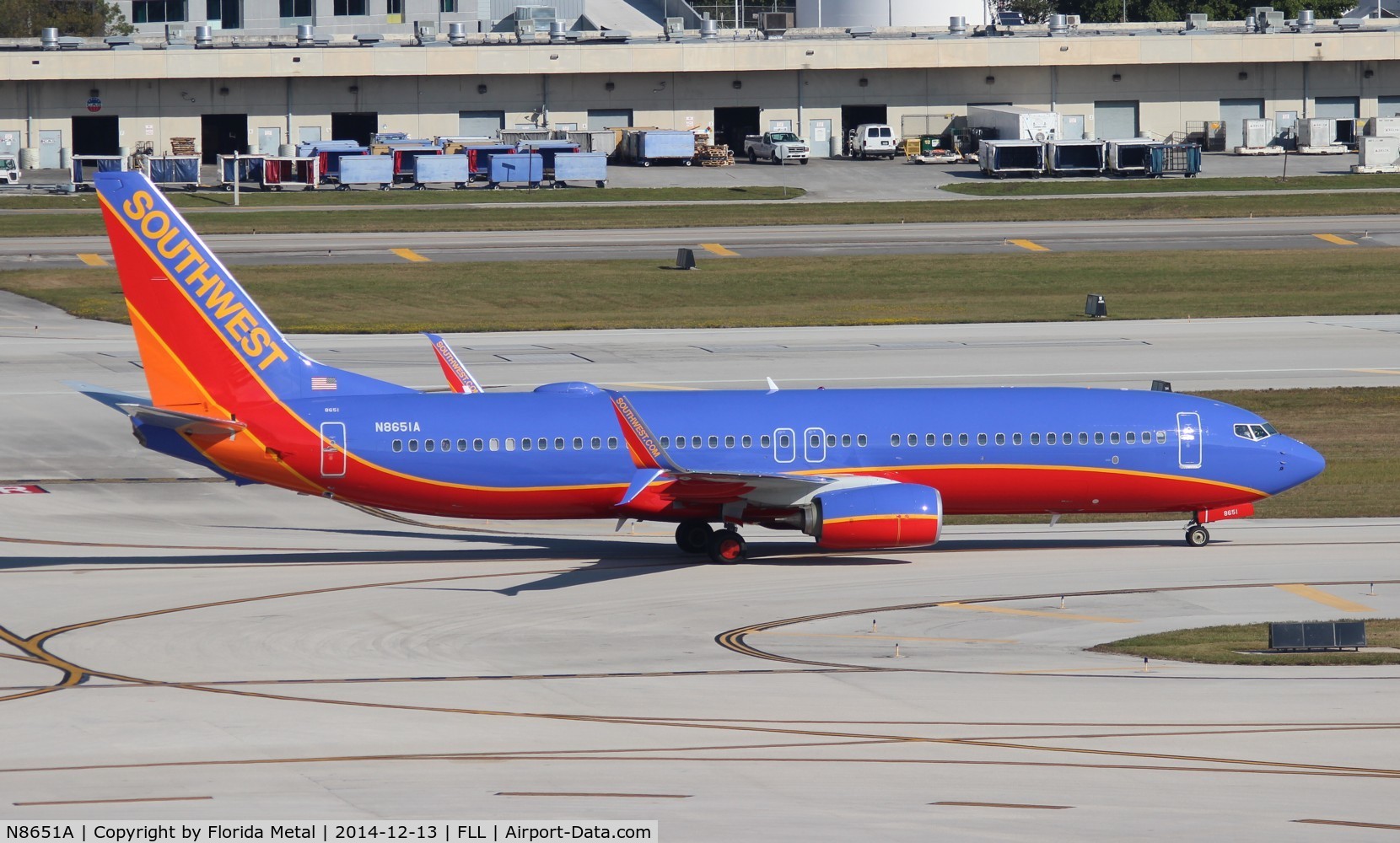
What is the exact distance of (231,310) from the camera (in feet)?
126

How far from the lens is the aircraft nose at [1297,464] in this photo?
40.9 meters

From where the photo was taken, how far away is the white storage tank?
163250 millimetres

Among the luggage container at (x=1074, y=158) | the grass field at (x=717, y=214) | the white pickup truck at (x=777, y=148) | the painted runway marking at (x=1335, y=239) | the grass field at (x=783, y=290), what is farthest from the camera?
the white pickup truck at (x=777, y=148)

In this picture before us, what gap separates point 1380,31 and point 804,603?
12702 cm

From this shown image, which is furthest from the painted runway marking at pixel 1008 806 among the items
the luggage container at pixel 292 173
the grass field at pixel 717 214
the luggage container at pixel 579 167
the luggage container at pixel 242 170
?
the luggage container at pixel 292 173

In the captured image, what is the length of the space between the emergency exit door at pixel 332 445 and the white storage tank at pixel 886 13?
131574mm

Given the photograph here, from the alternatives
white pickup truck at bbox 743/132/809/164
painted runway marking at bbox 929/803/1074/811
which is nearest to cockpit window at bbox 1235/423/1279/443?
painted runway marking at bbox 929/803/1074/811

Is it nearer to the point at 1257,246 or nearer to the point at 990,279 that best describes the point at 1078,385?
the point at 990,279

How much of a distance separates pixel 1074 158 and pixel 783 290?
52395 millimetres

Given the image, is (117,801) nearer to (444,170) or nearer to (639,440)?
(639,440)

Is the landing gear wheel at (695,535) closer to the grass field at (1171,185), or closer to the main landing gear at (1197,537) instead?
the main landing gear at (1197,537)

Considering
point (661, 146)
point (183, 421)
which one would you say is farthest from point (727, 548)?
point (661, 146)

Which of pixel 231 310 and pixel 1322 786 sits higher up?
pixel 231 310

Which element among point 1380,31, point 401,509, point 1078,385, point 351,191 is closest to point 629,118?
point 351,191
